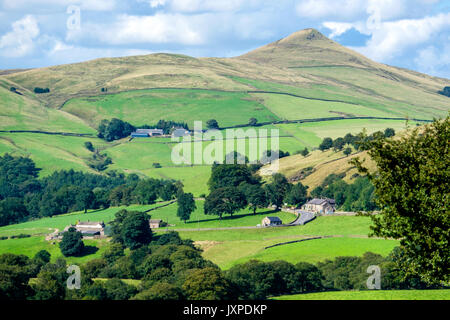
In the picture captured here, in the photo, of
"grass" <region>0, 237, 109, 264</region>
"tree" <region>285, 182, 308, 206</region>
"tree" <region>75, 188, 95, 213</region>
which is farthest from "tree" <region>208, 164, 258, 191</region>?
"grass" <region>0, 237, 109, 264</region>

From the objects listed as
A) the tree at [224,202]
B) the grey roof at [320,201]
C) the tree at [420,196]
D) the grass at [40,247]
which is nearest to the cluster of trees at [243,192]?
the tree at [224,202]

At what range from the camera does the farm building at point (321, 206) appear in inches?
5089

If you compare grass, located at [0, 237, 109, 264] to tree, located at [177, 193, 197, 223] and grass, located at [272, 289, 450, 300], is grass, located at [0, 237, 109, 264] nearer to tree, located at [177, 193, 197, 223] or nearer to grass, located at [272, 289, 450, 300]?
tree, located at [177, 193, 197, 223]

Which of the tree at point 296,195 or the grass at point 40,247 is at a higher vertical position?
the tree at point 296,195

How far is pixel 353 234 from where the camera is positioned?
102188 mm

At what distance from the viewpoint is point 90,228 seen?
12231 cm

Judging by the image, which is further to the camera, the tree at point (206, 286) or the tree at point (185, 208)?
the tree at point (185, 208)

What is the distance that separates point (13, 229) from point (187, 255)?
64159mm

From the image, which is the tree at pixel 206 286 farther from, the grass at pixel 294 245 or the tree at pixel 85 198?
the tree at pixel 85 198

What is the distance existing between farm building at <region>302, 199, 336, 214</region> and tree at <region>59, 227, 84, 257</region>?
54.1 metres

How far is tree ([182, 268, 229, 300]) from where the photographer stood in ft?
187

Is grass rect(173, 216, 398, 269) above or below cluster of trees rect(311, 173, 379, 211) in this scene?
below

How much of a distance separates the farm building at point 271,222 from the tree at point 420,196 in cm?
8341

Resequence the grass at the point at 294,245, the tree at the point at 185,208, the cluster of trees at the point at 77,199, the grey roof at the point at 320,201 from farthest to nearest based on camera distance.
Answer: the cluster of trees at the point at 77,199
the grey roof at the point at 320,201
the tree at the point at 185,208
the grass at the point at 294,245
